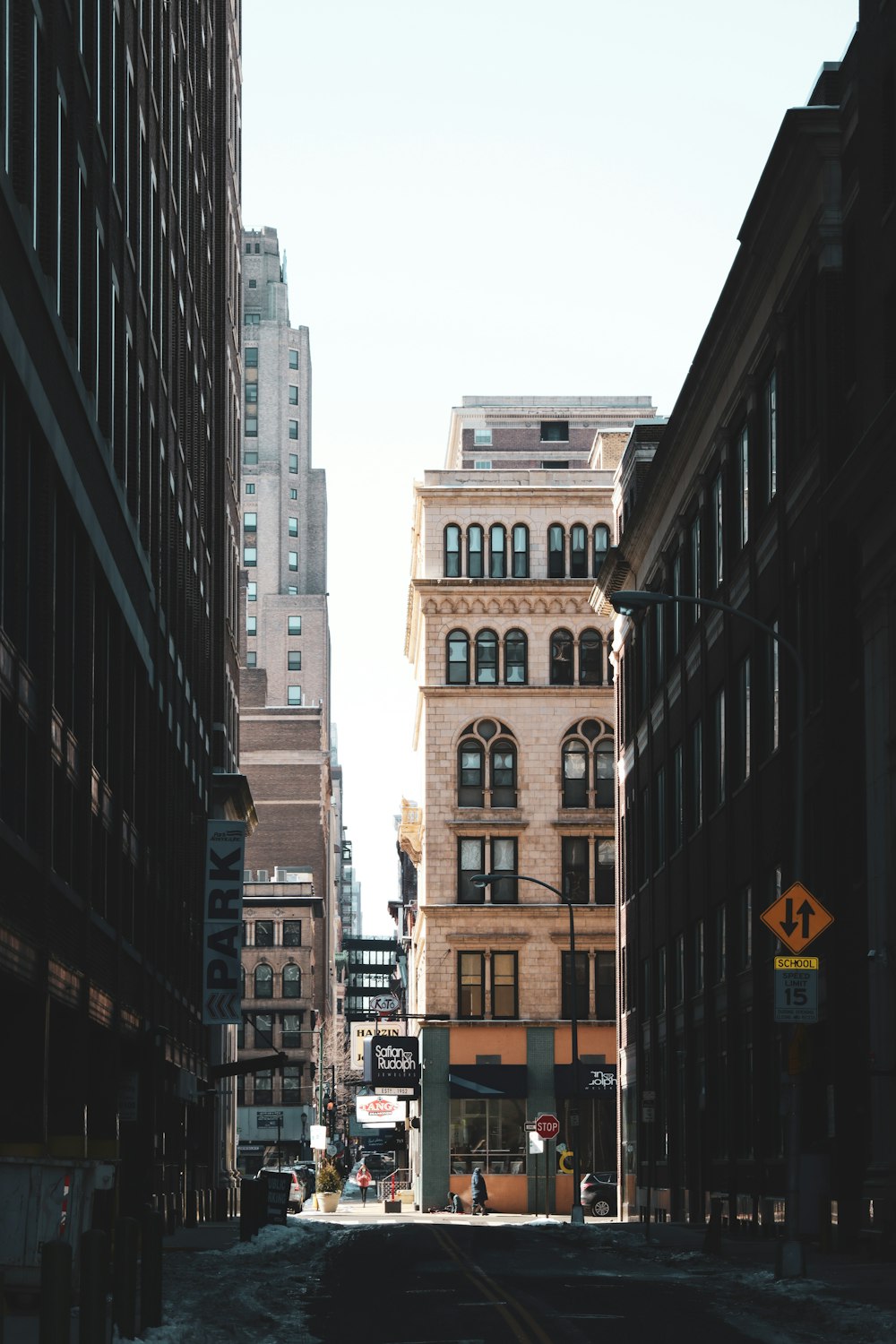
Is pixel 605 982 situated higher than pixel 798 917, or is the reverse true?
pixel 798 917

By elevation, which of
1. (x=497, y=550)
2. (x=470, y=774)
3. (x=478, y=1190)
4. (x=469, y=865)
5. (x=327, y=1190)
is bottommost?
(x=327, y=1190)

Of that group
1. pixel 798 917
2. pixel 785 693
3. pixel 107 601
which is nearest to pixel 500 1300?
pixel 798 917

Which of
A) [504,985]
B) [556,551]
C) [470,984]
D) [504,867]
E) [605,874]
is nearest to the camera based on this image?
[504,985]

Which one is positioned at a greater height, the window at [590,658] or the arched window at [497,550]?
the arched window at [497,550]

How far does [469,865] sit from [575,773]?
246 inches

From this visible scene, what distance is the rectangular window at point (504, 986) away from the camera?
87938mm

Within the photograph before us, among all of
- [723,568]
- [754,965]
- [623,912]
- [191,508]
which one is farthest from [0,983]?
[623,912]

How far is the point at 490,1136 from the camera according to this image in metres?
86.6

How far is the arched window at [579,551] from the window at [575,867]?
39.3 ft

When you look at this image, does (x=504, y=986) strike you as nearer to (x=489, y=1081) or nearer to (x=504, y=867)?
(x=489, y=1081)

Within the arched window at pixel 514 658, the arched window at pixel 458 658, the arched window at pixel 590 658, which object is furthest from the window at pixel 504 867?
the arched window at pixel 590 658

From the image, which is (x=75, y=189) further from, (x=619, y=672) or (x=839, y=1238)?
(x=619, y=672)

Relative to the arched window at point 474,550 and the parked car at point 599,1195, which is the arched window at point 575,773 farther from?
the parked car at point 599,1195

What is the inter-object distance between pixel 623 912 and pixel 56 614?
44.0 m
